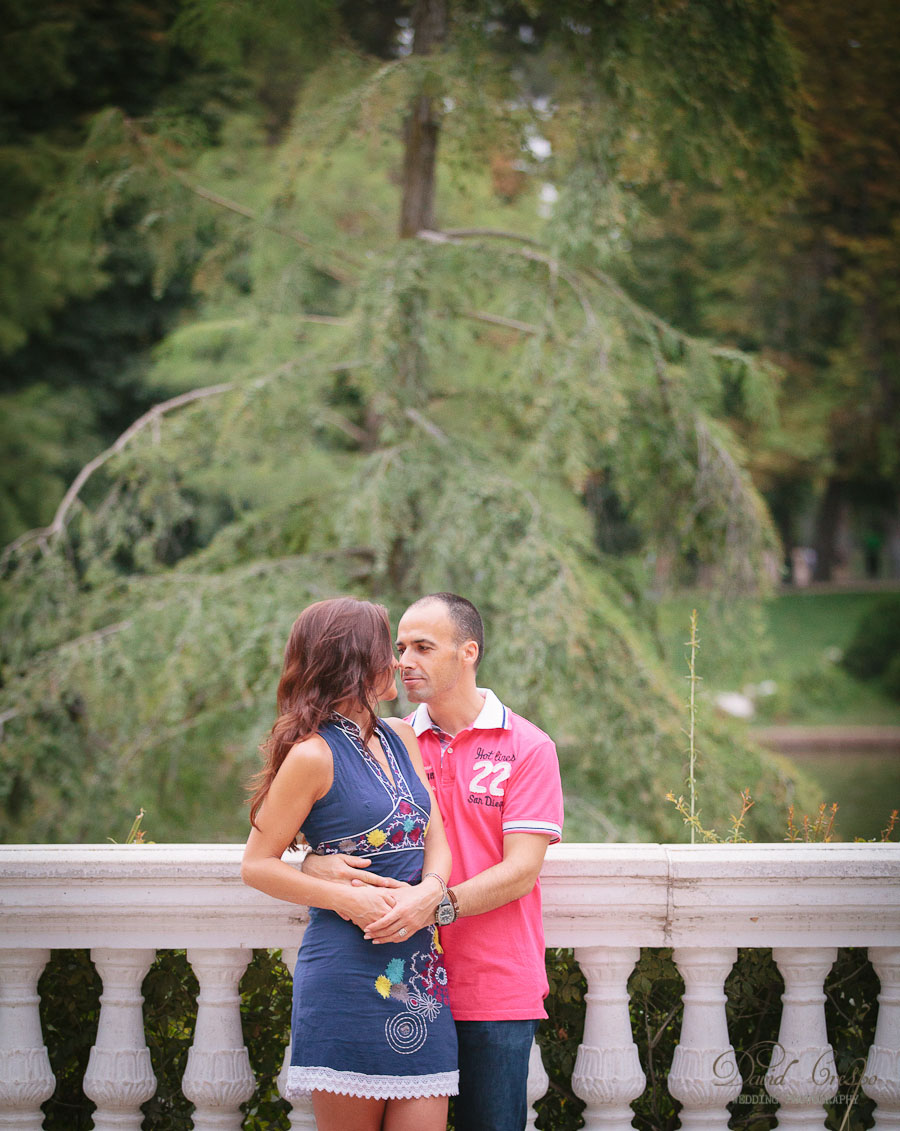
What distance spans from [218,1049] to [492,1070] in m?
0.63

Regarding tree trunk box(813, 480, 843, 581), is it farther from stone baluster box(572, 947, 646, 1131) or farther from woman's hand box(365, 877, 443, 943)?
woman's hand box(365, 877, 443, 943)

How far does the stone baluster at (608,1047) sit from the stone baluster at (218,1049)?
2.40 feet

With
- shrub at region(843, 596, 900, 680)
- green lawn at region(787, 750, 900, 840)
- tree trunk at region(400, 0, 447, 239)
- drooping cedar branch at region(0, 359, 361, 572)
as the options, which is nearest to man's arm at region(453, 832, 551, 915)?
drooping cedar branch at region(0, 359, 361, 572)

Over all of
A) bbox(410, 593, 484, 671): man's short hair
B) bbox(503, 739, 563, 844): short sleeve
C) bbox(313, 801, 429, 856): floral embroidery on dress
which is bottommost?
bbox(313, 801, 429, 856): floral embroidery on dress

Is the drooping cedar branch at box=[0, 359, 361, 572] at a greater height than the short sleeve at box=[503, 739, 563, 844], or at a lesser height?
greater

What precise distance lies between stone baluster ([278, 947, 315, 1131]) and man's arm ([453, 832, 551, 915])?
50 centimetres

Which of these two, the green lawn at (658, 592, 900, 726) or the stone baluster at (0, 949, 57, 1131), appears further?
the green lawn at (658, 592, 900, 726)

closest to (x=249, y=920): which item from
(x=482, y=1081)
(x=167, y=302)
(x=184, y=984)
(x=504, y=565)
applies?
(x=184, y=984)

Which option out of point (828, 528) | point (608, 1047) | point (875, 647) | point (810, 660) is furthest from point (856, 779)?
point (608, 1047)

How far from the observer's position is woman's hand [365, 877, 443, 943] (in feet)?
6.32

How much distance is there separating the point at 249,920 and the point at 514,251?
4865 millimetres

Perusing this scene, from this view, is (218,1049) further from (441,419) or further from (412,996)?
(441,419)

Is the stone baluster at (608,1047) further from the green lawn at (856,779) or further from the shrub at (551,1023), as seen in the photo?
the green lawn at (856,779)

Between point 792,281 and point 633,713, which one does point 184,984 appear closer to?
point 633,713
